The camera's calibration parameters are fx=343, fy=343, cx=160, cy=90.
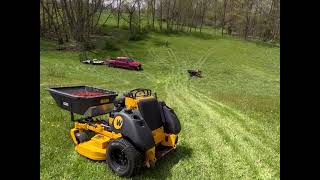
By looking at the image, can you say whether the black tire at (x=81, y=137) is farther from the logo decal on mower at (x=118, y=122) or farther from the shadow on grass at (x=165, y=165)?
the shadow on grass at (x=165, y=165)

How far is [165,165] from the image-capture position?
26.0 feet

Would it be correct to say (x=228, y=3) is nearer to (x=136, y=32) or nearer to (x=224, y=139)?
(x=136, y=32)

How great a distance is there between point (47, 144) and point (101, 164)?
6.50 feet

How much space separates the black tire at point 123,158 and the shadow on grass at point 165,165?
0.96ft

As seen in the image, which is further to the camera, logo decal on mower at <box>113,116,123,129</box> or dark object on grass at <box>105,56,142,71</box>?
dark object on grass at <box>105,56,142,71</box>

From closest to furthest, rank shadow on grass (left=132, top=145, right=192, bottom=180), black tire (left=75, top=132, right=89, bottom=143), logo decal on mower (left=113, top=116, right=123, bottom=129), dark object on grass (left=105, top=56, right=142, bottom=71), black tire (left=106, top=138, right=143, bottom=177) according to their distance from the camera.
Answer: black tire (left=106, top=138, right=143, bottom=177)
logo decal on mower (left=113, top=116, right=123, bottom=129)
shadow on grass (left=132, top=145, right=192, bottom=180)
black tire (left=75, top=132, right=89, bottom=143)
dark object on grass (left=105, top=56, right=142, bottom=71)

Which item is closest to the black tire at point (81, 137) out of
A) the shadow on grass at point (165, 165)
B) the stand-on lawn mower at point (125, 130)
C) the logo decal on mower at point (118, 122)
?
the stand-on lawn mower at point (125, 130)

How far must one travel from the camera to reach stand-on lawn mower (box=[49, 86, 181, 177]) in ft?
22.6

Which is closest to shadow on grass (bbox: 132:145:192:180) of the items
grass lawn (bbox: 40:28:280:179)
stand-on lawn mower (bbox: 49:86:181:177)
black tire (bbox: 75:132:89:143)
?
grass lawn (bbox: 40:28:280:179)

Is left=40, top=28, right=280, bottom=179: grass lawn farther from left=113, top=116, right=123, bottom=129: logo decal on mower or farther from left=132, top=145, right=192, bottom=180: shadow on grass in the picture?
left=113, top=116, right=123, bottom=129: logo decal on mower

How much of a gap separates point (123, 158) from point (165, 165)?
1.17m

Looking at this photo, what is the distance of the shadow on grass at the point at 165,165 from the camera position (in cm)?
732

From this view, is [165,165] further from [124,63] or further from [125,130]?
[124,63]

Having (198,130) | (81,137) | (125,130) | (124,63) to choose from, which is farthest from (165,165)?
(124,63)
